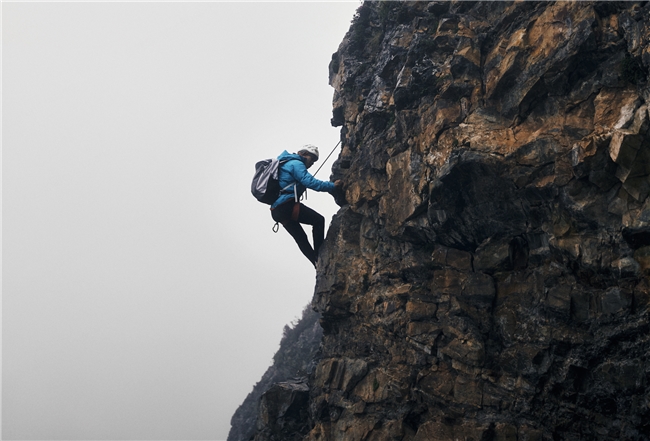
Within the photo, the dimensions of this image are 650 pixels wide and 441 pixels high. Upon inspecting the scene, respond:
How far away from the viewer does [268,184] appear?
12.8 m

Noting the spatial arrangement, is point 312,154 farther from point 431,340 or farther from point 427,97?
point 431,340

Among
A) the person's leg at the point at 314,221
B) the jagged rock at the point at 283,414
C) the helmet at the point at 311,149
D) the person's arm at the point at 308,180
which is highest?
the helmet at the point at 311,149

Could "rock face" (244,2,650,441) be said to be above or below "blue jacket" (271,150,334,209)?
below

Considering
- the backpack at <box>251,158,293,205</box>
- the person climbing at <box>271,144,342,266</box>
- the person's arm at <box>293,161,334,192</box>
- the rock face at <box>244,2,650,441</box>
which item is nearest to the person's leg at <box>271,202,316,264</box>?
the person climbing at <box>271,144,342,266</box>

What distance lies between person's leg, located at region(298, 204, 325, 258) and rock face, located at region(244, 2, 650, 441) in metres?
1.22

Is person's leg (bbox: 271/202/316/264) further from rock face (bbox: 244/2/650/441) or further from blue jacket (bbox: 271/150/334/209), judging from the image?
rock face (bbox: 244/2/650/441)

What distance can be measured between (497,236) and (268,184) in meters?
6.63

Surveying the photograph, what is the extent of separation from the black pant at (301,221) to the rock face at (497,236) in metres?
1.26

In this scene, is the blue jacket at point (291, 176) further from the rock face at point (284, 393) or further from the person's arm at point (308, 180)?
the rock face at point (284, 393)

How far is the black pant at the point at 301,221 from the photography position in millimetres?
13078

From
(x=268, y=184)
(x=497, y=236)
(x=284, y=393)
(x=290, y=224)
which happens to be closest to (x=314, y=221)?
(x=290, y=224)

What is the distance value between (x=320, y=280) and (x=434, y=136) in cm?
572

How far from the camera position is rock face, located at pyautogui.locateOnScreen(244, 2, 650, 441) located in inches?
285

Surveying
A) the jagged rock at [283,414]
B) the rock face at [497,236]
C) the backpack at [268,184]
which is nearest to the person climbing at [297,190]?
the backpack at [268,184]
